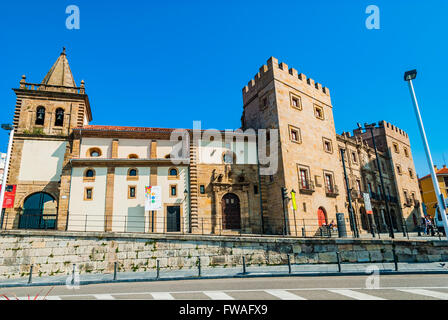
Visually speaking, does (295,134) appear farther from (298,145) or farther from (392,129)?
(392,129)

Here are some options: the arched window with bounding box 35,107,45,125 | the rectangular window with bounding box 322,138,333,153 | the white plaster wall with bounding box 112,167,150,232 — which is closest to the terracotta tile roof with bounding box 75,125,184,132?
the arched window with bounding box 35,107,45,125

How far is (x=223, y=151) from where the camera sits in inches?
1053

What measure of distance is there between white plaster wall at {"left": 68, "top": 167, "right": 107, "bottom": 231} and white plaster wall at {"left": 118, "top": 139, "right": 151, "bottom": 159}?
8.40 feet

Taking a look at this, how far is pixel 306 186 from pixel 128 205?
15970mm

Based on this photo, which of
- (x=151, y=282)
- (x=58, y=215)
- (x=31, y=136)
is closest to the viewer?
(x=151, y=282)

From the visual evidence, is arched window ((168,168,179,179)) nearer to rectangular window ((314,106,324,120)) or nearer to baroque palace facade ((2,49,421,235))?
baroque palace facade ((2,49,421,235))

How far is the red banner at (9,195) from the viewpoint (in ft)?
74.2

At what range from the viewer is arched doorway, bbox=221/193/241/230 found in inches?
978

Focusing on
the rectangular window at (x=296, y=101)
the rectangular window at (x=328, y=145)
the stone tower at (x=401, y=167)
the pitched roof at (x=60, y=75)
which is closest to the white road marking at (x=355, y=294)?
the rectangular window at (x=296, y=101)

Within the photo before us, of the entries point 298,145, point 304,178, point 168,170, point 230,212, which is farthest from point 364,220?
point 168,170

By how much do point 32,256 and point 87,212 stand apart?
689 centimetres
